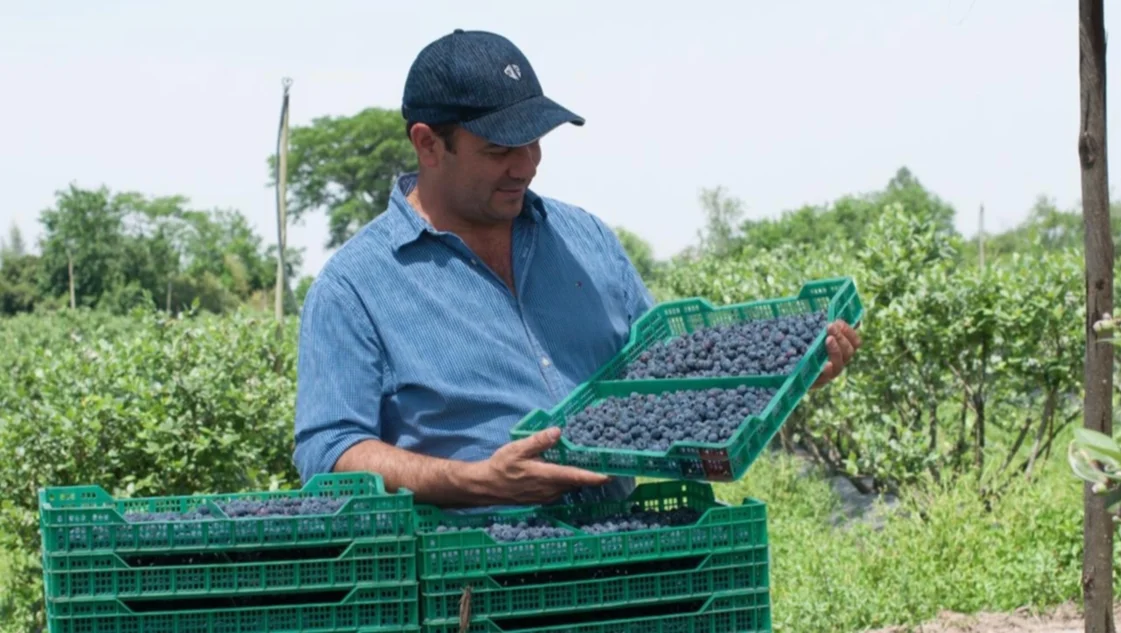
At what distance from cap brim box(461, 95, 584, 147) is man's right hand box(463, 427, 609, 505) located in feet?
2.13

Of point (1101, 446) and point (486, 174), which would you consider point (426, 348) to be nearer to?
point (486, 174)

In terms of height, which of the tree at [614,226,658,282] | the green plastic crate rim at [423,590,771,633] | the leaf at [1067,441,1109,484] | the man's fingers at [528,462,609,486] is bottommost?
the green plastic crate rim at [423,590,771,633]

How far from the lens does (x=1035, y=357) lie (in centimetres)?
681

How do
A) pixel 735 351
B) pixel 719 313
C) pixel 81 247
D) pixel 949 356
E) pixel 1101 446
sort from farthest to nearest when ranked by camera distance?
1. pixel 81 247
2. pixel 949 356
3. pixel 719 313
4. pixel 735 351
5. pixel 1101 446

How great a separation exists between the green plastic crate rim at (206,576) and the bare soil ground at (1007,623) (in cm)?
303

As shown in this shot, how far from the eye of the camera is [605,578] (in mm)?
2719

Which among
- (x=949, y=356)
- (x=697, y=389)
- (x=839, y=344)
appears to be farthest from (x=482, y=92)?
(x=949, y=356)

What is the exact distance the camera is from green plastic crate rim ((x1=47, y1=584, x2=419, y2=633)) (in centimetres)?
263

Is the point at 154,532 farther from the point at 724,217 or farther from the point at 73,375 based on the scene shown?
the point at 724,217

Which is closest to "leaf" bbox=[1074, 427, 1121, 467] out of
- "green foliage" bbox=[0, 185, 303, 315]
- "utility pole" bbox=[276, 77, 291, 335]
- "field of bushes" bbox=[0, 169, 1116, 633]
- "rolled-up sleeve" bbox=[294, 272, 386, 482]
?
"rolled-up sleeve" bbox=[294, 272, 386, 482]

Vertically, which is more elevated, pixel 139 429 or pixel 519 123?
pixel 519 123

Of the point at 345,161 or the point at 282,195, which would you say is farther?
the point at 345,161

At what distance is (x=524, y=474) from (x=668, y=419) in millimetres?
315

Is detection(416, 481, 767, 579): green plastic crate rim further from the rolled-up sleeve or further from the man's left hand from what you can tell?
the man's left hand
